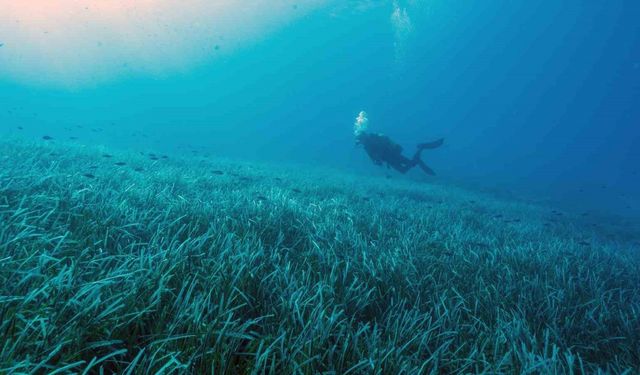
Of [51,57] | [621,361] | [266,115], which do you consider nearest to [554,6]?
[621,361]

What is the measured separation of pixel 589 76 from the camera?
109 meters

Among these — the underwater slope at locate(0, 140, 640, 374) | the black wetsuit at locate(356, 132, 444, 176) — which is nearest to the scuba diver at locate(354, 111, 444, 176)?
the black wetsuit at locate(356, 132, 444, 176)

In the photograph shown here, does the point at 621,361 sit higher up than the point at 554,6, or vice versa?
the point at 554,6

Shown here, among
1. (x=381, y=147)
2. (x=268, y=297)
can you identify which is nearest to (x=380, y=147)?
(x=381, y=147)

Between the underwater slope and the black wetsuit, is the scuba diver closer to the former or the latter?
the black wetsuit

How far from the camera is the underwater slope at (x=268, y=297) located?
64.1 inches

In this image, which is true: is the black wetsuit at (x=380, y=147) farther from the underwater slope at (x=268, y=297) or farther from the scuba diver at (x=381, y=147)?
the underwater slope at (x=268, y=297)

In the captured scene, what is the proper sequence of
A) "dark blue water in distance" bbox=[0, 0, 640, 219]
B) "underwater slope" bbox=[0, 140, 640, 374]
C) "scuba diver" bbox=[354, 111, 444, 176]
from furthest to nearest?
"dark blue water in distance" bbox=[0, 0, 640, 219]
"scuba diver" bbox=[354, 111, 444, 176]
"underwater slope" bbox=[0, 140, 640, 374]

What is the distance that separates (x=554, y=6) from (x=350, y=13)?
160ft

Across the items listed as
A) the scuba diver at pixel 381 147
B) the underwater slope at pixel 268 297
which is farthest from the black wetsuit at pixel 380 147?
the underwater slope at pixel 268 297

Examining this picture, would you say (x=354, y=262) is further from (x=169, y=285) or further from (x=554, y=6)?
(x=554, y=6)

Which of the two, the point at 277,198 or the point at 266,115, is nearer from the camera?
the point at 277,198

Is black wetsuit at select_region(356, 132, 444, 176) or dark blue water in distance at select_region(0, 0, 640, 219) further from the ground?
dark blue water in distance at select_region(0, 0, 640, 219)

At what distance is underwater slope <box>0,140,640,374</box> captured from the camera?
64.1 inches
